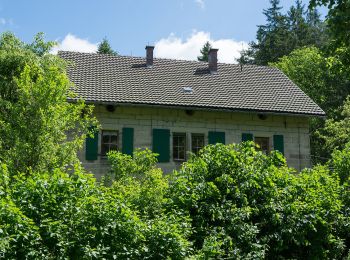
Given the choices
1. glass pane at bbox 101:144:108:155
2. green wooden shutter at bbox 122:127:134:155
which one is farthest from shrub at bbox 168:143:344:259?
glass pane at bbox 101:144:108:155

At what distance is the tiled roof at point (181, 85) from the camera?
795 inches

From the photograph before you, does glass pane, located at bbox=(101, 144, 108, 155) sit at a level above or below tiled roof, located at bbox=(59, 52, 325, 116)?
below

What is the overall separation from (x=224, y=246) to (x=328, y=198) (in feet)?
9.37

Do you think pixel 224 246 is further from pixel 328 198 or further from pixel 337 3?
pixel 337 3

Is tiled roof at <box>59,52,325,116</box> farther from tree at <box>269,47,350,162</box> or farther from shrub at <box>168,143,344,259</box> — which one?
tree at <box>269,47,350,162</box>

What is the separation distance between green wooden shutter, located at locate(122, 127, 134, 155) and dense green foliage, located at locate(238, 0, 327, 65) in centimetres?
3036

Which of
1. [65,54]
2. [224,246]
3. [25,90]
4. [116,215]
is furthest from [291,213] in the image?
[65,54]

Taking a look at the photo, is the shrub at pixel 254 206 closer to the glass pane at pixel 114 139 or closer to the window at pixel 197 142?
the glass pane at pixel 114 139

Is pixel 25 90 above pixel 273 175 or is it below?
above

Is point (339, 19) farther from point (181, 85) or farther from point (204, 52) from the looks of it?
point (204, 52)

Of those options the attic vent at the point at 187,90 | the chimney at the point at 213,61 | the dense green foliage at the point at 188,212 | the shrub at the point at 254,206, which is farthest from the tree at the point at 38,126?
the chimney at the point at 213,61

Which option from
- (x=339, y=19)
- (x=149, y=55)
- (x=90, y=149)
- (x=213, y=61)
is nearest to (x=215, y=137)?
(x=90, y=149)

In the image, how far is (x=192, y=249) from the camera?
795cm

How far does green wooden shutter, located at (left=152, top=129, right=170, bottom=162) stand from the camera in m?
19.5
